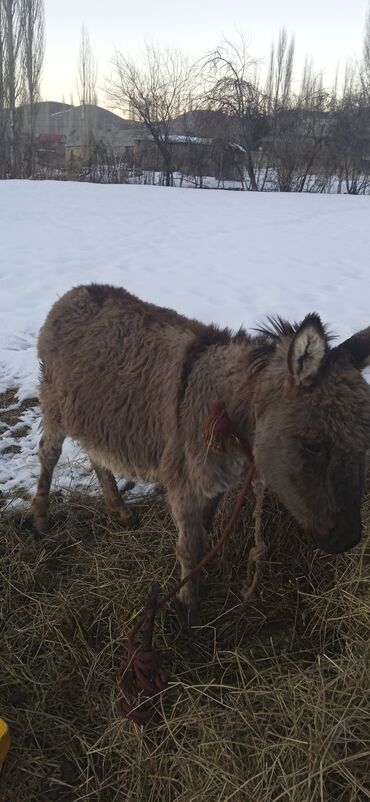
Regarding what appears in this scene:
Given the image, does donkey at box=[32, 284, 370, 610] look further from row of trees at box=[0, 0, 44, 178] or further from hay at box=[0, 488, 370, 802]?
row of trees at box=[0, 0, 44, 178]

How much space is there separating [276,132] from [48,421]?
23.7 m

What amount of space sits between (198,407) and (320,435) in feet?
2.26

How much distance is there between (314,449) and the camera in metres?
1.90

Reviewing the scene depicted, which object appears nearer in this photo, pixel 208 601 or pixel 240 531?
pixel 208 601

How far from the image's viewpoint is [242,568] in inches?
116

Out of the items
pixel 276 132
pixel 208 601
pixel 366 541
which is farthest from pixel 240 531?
pixel 276 132

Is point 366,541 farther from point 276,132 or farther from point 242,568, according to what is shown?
point 276,132

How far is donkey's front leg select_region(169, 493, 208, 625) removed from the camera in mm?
2479

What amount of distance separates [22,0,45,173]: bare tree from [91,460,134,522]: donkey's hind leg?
29.2m

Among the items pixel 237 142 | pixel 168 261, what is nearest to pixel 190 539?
pixel 168 261

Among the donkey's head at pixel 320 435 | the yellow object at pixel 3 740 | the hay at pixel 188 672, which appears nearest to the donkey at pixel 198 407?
the donkey's head at pixel 320 435

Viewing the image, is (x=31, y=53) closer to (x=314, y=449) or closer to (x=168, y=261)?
(x=168, y=261)

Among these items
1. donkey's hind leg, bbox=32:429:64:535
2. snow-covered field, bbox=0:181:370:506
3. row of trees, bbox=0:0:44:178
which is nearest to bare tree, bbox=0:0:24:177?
row of trees, bbox=0:0:44:178

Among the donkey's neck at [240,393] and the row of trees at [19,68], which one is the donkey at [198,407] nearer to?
the donkey's neck at [240,393]
